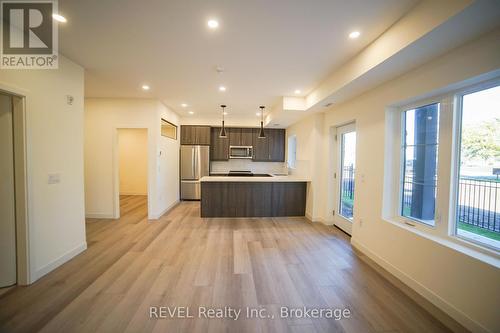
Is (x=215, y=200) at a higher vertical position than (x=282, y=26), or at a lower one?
lower

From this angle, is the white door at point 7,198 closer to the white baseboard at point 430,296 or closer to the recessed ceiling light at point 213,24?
the recessed ceiling light at point 213,24

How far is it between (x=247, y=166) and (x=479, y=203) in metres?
5.98

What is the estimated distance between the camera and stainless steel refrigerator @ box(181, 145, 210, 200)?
6.41 metres

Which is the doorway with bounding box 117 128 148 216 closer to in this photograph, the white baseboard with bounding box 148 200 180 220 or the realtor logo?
the white baseboard with bounding box 148 200 180 220

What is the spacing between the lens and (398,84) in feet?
8.16

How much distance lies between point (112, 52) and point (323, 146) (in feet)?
13.8

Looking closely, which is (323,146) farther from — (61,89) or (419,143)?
(61,89)

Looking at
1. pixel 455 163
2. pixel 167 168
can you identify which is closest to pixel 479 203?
pixel 455 163

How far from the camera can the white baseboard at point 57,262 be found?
2.28 meters

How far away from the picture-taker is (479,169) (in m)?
1.82

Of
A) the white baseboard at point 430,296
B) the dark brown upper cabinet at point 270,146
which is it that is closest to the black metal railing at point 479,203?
the white baseboard at point 430,296

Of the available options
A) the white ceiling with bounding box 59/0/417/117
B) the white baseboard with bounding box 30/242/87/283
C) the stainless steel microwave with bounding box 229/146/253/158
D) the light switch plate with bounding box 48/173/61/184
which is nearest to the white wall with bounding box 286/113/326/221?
the white ceiling with bounding box 59/0/417/117

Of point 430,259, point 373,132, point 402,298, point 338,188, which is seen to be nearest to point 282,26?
point 373,132

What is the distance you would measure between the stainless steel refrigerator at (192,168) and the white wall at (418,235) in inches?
169
